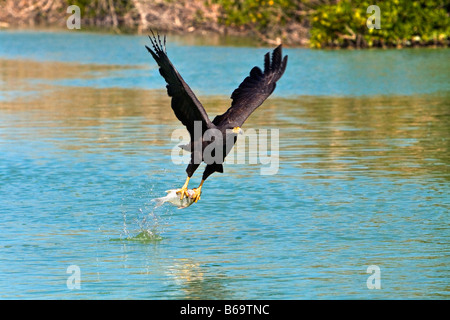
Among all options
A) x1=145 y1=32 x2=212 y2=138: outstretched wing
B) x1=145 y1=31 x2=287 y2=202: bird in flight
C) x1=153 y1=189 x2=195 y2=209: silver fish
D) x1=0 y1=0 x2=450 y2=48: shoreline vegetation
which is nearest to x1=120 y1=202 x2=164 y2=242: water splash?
x1=153 y1=189 x2=195 y2=209: silver fish

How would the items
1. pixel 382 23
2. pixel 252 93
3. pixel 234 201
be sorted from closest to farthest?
pixel 252 93 → pixel 234 201 → pixel 382 23

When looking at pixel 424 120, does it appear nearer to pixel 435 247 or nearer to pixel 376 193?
pixel 376 193

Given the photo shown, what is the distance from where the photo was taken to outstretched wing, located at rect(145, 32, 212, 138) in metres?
8.83

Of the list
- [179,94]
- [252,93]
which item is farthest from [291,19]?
[179,94]

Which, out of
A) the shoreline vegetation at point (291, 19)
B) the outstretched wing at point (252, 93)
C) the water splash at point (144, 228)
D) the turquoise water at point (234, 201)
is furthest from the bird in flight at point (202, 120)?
the shoreline vegetation at point (291, 19)

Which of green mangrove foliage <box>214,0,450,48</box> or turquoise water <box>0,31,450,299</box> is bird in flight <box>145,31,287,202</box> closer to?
turquoise water <box>0,31,450,299</box>

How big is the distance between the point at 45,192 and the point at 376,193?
3.79 metres

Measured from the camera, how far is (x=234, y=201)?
11.3 metres

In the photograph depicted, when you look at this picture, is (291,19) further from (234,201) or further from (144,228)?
(144,228)

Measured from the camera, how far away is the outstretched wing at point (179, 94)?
29.0 feet

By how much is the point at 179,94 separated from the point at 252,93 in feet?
4.59

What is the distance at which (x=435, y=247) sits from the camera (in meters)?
9.27

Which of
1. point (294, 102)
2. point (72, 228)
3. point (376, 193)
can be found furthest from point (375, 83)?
point (72, 228)

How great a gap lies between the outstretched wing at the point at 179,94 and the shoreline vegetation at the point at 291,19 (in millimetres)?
20678
